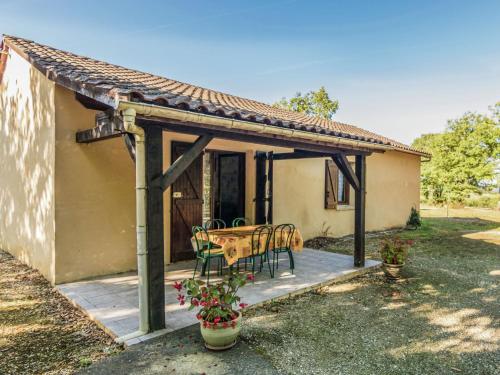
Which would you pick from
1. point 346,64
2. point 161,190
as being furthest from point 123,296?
point 346,64

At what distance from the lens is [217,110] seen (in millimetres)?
3490

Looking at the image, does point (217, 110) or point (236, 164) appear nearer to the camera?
point (217, 110)

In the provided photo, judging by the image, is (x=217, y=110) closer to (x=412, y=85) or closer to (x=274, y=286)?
(x=274, y=286)

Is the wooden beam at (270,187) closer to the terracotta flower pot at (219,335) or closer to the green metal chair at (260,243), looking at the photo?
the green metal chair at (260,243)

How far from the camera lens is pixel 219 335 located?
294cm

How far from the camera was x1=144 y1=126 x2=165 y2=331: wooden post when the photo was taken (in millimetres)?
3248

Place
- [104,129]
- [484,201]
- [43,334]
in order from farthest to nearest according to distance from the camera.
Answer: [484,201] < [104,129] < [43,334]

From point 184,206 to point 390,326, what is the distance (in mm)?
4085

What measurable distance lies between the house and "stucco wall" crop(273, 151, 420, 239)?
90 mm

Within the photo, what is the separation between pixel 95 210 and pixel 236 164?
3312mm

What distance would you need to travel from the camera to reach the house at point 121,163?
3.27 m

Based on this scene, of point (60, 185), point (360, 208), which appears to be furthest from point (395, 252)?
point (60, 185)

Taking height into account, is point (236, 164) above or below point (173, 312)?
above

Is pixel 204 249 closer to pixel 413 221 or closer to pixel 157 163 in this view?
pixel 157 163
